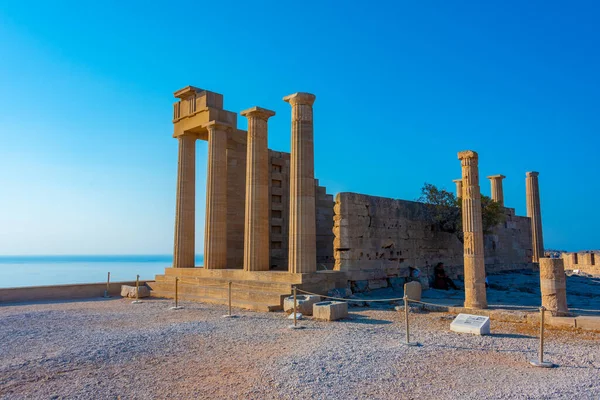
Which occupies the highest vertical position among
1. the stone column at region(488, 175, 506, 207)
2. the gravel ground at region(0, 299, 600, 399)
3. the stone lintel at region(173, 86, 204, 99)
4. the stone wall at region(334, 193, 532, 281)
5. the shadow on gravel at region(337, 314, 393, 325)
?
the stone lintel at region(173, 86, 204, 99)

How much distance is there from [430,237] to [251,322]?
1106 cm

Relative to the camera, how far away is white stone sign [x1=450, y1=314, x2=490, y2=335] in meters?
9.65

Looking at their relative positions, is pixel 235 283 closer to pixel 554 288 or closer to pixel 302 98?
pixel 302 98

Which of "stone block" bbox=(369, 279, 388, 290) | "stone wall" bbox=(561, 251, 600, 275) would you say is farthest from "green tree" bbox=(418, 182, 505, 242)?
"stone wall" bbox=(561, 251, 600, 275)

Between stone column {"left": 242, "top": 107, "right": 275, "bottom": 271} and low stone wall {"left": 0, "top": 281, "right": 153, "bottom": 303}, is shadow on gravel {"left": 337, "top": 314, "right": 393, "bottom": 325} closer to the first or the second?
stone column {"left": 242, "top": 107, "right": 275, "bottom": 271}

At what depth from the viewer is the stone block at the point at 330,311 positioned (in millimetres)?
11469

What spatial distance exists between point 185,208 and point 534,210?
69.1ft

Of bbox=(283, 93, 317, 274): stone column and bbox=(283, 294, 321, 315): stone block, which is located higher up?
bbox=(283, 93, 317, 274): stone column

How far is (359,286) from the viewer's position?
1605 centimetres

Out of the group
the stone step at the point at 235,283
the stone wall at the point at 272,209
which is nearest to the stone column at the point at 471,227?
the stone step at the point at 235,283

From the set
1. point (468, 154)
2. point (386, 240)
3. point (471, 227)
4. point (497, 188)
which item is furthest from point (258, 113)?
point (497, 188)

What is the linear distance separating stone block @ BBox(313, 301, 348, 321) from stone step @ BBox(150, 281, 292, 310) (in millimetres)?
1896

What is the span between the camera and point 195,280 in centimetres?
1761

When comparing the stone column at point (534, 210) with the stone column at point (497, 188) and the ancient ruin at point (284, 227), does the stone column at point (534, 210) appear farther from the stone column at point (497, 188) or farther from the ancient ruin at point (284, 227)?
the ancient ruin at point (284, 227)
